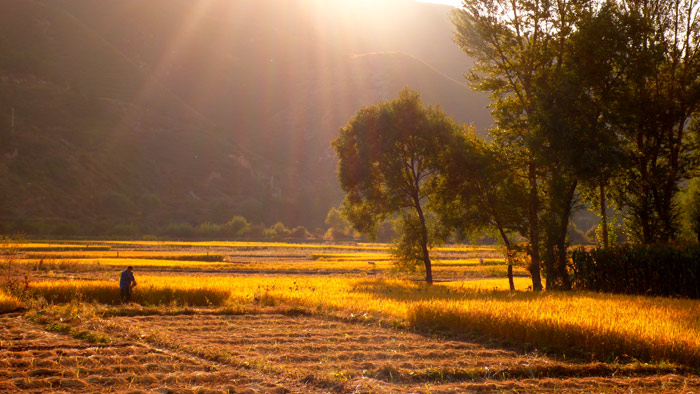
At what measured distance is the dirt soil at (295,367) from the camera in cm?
1001

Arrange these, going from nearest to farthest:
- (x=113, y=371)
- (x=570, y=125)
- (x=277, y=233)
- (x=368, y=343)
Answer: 1. (x=113, y=371)
2. (x=368, y=343)
3. (x=570, y=125)
4. (x=277, y=233)

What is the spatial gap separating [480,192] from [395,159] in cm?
700

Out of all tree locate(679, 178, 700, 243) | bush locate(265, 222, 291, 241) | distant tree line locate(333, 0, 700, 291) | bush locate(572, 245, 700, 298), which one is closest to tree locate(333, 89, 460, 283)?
distant tree line locate(333, 0, 700, 291)

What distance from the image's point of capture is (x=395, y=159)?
123ft

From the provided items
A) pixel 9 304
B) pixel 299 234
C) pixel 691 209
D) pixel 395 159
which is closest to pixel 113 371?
pixel 9 304

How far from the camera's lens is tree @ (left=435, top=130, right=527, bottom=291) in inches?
1243

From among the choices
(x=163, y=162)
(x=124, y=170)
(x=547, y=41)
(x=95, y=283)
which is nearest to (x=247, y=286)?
(x=95, y=283)

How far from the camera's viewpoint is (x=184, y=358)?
12.5 meters

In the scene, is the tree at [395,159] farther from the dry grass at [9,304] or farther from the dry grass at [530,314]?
the dry grass at [9,304]

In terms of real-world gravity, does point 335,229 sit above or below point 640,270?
above

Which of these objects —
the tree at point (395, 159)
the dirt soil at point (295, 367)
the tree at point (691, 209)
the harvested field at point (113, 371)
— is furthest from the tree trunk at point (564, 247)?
the harvested field at point (113, 371)

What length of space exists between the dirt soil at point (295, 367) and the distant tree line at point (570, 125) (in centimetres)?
1693

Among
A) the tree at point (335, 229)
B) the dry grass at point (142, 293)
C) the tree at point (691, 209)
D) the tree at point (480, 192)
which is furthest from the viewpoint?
the tree at point (335, 229)

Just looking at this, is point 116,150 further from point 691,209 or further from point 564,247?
point 564,247
